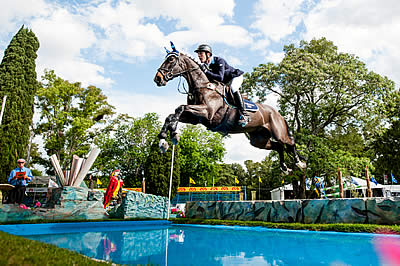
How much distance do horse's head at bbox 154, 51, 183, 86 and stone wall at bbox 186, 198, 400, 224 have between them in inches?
294

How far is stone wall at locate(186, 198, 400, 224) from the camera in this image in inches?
349

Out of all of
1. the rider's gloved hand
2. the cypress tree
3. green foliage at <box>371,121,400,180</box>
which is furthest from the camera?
green foliage at <box>371,121,400,180</box>

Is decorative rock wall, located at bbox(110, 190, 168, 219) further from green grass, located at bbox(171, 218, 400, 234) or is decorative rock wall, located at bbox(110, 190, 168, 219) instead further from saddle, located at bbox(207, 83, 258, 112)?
saddle, located at bbox(207, 83, 258, 112)

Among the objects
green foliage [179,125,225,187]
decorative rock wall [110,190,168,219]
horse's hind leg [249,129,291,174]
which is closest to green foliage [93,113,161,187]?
green foliage [179,125,225,187]

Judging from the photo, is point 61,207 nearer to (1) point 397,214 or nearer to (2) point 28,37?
(1) point 397,214

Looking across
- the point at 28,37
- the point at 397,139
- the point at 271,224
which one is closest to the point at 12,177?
the point at 271,224

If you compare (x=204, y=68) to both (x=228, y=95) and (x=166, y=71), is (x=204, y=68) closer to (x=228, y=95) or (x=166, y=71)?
(x=228, y=95)

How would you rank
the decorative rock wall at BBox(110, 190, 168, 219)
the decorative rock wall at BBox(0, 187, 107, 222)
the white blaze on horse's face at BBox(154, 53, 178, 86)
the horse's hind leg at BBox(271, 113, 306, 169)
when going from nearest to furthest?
1. the white blaze on horse's face at BBox(154, 53, 178, 86)
2. the horse's hind leg at BBox(271, 113, 306, 169)
3. the decorative rock wall at BBox(0, 187, 107, 222)
4. the decorative rock wall at BBox(110, 190, 168, 219)

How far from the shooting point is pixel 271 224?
10.2m

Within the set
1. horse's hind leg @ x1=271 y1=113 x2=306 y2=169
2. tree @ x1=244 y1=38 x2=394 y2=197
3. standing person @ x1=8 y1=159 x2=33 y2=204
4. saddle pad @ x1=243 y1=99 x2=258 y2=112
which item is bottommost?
standing person @ x1=8 y1=159 x2=33 y2=204

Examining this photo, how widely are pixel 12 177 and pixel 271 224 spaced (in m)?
9.24

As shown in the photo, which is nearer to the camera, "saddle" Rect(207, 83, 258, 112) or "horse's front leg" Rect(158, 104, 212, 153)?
"horse's front leg" Rect(158, 104, 212, 153)

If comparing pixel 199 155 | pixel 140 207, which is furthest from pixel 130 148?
pixel 140 207

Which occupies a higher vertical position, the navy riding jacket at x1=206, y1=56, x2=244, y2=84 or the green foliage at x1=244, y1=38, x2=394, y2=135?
the green foliage at x1=244, y1=38, x2=394, y2=135
